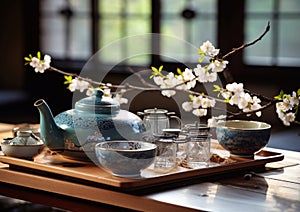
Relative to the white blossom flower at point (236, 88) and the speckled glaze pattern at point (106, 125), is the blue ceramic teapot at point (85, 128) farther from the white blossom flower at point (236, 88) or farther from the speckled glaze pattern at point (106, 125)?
the white blossom flower at point (236, 88)

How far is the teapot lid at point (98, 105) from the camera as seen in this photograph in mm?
1882

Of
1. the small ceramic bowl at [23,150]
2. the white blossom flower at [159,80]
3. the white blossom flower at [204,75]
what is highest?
the white blossom flower at [204,75]

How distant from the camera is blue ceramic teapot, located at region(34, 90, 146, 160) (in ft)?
6.02

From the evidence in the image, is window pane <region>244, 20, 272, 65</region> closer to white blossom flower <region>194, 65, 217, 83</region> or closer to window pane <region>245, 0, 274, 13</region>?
window pane <region>245, 0, 274, 13</region>

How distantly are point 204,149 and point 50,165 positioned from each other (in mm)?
444

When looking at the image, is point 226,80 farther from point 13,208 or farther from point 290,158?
point 290,158

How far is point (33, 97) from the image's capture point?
17.1 ft

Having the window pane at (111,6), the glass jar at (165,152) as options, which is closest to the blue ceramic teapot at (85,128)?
the glass jar at (165,152)

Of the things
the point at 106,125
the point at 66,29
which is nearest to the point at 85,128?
the point at 106,125

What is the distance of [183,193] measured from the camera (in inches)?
62.2

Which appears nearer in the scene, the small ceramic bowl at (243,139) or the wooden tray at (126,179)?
the wooden tray at (126,179)

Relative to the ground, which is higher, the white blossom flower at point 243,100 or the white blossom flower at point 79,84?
the white blossom flower at point 79,84

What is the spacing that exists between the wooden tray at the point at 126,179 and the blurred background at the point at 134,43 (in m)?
2.35

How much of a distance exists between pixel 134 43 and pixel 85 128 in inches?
120
